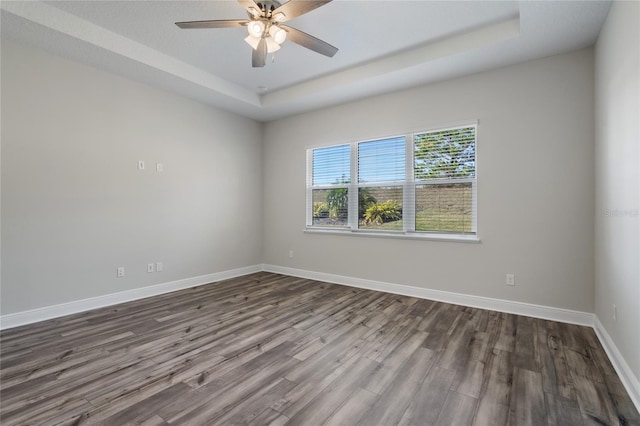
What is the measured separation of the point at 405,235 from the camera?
161 inches

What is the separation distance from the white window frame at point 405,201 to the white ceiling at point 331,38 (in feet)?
2.84

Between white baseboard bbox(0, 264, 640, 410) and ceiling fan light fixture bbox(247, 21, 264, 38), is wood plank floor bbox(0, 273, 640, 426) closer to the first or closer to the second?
white baseboard bbox(0, 264, 640, 410)

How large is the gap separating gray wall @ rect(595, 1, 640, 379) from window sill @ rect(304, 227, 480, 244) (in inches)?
46.8

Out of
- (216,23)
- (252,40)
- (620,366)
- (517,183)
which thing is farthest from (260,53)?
(620,366)

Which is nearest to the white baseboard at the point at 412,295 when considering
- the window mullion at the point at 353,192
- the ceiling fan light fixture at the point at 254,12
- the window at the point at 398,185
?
the window at the point at 398,185

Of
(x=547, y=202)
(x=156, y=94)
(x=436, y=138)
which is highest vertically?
(x=156, y=94)

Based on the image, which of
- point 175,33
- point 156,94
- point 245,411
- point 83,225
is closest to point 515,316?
point 245,411

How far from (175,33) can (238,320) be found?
306 cm

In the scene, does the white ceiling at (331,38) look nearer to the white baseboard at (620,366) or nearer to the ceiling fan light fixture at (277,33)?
the ceiling fan light fixture at (277,33)

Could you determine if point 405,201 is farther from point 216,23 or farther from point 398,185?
point 216,23

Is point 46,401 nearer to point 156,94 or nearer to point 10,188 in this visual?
point 10,188

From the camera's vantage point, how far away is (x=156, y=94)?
4.07 m

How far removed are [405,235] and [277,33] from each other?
2.87 m

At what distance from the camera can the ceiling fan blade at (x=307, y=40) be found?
251 cm
